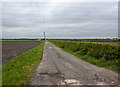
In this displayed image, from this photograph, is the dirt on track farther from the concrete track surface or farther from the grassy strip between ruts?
the concrete track surface

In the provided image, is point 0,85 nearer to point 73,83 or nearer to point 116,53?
point 73,83

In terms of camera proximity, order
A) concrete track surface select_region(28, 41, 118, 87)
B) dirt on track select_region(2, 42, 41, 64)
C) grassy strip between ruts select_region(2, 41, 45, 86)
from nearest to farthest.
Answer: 1. grassy strip between ruts select_region(2, 41, 45, 86)
2. concrete track surface select_region(28, 41, 118, 87)
3. dirt on track select_region(2, 42, 41, 64)

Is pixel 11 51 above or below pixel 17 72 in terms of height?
below

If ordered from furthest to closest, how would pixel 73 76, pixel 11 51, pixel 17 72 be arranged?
pixel 11 51
pixel 17 72
pixel 73 76

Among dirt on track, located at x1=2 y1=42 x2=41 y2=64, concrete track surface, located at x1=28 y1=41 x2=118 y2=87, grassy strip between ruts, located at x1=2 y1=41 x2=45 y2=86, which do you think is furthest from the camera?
dirt on track, located at x1=2 y1=42 x2=41 y2=64

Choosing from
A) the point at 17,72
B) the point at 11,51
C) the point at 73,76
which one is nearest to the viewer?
the point at 73,76

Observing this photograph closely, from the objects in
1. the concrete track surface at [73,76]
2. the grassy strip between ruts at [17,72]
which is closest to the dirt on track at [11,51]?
the grassy strip between ruts at [17,72]

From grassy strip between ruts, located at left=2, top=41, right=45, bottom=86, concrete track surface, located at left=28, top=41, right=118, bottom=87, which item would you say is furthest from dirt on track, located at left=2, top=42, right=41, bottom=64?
concrete track surface, located at left=28, top=41, right=118, bottom=87

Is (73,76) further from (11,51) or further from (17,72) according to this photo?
(11,51)

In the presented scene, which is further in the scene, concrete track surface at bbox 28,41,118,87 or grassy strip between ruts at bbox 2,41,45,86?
concrete track surface at bbox 28,41,118,87

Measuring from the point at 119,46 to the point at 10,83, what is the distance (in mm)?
10318

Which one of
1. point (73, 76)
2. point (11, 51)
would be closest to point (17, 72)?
point (73, 76)

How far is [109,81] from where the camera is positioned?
5375mm

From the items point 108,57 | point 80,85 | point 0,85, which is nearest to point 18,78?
point 0,85
